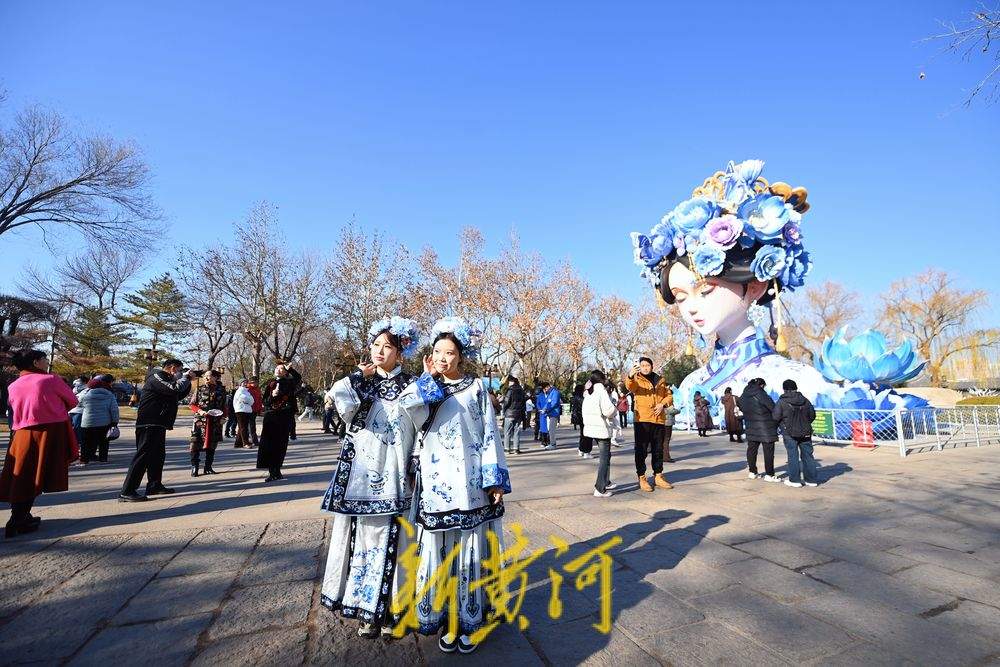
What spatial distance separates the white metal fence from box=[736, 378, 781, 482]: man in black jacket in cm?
549

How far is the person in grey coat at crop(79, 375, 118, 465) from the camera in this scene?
8188mm

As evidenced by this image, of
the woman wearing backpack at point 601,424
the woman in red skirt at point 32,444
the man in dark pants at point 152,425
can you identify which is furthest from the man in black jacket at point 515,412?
the woman in red skirt at point 32,444

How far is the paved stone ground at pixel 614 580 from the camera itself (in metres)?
2.25

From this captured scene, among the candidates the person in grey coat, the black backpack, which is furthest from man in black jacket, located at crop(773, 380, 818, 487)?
the person in grey coat

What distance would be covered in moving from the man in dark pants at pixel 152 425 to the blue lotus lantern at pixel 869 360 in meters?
14.4

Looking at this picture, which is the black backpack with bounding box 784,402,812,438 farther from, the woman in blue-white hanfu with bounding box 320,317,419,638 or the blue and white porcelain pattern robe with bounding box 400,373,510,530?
the woman in blue-white hanfu with bounding box 320,317,419,638

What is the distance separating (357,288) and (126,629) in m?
19.5

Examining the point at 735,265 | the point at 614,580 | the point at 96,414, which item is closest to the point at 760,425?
the point at 614,580

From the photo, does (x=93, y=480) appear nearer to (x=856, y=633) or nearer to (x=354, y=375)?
(x=354, y=375)

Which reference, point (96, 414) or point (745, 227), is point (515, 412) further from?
point (745, 227)

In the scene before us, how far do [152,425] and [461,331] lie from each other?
4815mm

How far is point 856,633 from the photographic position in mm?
2371

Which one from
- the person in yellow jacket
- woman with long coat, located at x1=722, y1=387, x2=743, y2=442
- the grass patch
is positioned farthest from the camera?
the grass patch

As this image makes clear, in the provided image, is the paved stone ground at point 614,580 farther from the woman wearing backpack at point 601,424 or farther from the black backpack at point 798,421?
the black backpack at point 798,421
